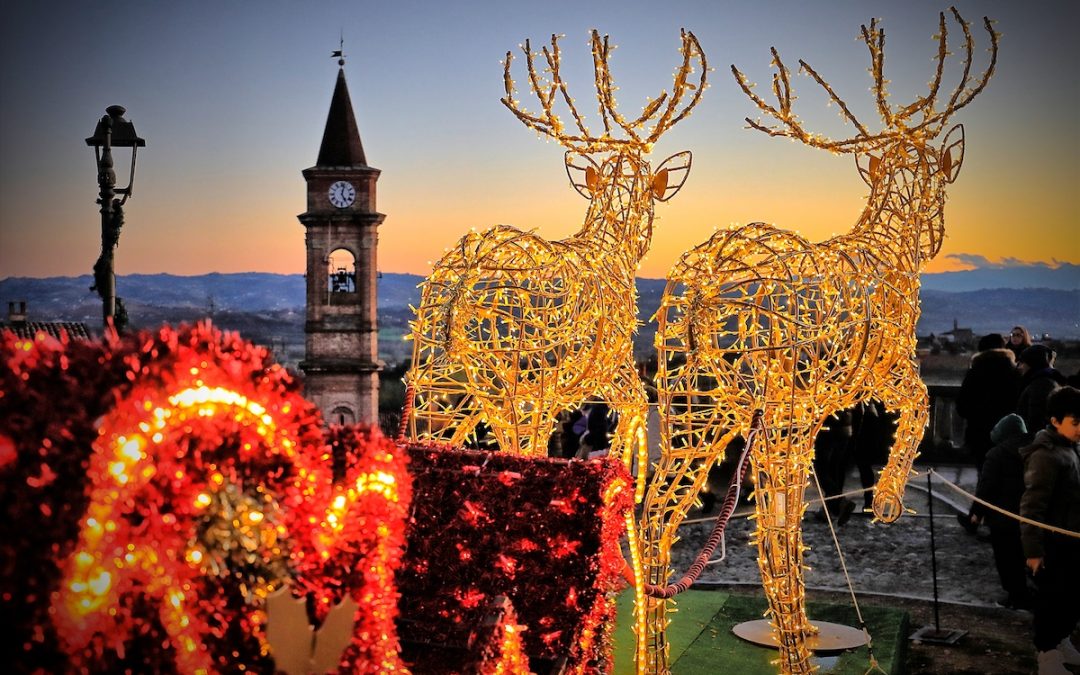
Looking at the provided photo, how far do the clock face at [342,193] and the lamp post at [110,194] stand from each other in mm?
29011

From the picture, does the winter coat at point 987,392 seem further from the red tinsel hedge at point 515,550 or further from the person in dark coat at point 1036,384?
the red tinsel hedge at point 515,550

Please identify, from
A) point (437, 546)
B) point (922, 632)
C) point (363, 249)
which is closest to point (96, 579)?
point (437, 546)

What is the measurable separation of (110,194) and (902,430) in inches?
178

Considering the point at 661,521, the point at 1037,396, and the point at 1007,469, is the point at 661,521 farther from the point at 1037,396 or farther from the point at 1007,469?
the point at 1037,396

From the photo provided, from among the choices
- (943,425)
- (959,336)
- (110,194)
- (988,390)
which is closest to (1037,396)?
(988,390)

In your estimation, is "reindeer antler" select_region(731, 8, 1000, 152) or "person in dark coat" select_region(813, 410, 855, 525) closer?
"reindeer antler" select_region(731, 8, 1000, 152)

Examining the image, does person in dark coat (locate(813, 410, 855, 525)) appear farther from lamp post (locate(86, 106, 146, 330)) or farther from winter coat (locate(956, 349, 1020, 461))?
lamp post (locate(86, 106, 146, 330))

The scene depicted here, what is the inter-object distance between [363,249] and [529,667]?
32609 millimetres

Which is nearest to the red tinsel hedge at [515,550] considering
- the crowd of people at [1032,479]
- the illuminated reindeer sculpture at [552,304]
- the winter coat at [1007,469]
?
the illuminated reindeer sculpture at [552,304]

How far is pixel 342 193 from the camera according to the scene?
35188mm

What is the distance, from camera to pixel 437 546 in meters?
3.94

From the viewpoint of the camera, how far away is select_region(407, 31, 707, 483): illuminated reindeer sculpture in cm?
552

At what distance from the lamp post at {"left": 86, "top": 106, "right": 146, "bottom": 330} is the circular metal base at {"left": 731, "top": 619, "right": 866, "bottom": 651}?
4.20 m

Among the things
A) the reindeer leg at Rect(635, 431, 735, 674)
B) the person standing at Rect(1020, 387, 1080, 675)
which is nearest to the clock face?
the reindeer leg at Rect(635, 431, 735, 674)
